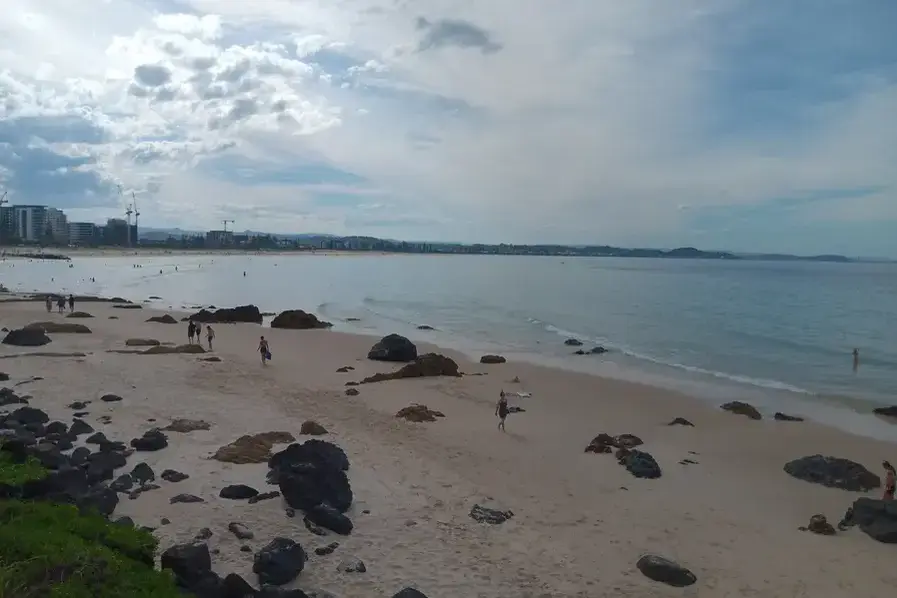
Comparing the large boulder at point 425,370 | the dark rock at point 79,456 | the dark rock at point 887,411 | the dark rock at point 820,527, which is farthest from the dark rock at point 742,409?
the dark rock at point 79,456

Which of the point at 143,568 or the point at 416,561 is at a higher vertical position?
the point at 143,568

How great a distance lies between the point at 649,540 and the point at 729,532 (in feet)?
6.14

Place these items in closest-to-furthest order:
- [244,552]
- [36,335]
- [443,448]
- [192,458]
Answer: [244,552] → [192,458] → [443,448] → [36,335]

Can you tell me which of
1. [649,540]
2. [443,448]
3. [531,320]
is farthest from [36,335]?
[531,320]

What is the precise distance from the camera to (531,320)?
2191 inches

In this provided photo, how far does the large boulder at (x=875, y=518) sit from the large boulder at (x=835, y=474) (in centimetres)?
252

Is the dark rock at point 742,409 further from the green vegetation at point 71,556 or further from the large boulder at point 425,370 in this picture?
the green vegetation at point 71,556

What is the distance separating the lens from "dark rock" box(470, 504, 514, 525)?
12344mm

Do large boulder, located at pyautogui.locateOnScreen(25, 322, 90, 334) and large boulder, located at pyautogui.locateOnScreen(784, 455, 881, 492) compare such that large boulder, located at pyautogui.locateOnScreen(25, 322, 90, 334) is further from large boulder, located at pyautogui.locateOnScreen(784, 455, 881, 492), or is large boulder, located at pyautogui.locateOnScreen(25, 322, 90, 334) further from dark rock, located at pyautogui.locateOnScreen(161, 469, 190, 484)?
large boulder, located at pyautogui.locateOnScreen(784, 455, 881, 492)

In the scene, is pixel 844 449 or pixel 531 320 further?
pixel 531 320

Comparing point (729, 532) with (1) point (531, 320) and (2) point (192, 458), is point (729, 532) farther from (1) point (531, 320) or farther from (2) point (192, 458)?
(1) point (531, 320)

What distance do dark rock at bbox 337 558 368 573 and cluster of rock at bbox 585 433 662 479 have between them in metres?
8.02

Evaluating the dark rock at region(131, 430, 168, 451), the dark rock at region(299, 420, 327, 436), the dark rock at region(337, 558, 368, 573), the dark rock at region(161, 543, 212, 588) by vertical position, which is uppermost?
the dark rock at region(161, 543, 212, 588)

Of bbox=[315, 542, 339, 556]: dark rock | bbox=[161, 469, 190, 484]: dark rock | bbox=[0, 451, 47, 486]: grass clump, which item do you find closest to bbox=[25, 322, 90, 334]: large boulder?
bbox=[161, 469, 190, 484]: dark rock
